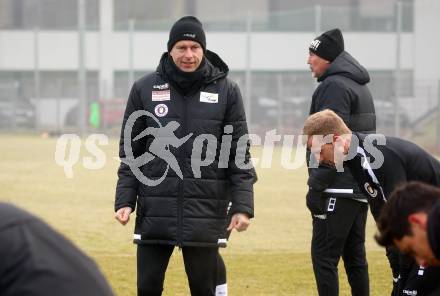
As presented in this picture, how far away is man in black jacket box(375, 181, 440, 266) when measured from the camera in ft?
10.1

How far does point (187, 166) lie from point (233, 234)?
19.6 feet

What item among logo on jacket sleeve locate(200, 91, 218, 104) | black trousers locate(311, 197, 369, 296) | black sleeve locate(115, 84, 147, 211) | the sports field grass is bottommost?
the sports field grass

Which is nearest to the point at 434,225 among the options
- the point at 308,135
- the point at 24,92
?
the point at 308,135

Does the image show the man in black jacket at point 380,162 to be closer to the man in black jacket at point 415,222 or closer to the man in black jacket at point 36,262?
the man in black jacket at point 415,222

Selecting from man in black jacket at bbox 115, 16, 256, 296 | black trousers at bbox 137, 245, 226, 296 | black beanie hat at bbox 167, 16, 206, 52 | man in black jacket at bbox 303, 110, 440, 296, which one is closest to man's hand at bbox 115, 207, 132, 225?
man in black jacket at bbox 115, 16, 256, 296

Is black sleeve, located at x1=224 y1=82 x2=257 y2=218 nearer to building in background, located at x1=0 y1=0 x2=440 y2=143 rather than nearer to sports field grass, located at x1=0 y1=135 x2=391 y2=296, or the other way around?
sports field grass, located at x1=0 y1=135 x2=391 y2=296

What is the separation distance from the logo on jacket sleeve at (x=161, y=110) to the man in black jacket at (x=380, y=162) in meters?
0.87

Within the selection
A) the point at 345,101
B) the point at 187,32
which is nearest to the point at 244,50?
the point at 345,101

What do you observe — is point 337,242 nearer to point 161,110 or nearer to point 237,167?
point 237,167

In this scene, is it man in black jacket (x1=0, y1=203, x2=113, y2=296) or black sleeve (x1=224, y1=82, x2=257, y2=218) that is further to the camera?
black sleeve (x1=224, y1=82, x2=257, y2=218)

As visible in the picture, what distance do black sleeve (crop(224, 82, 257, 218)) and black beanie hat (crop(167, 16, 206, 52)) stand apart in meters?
0.35

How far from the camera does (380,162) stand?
5039 millimetres

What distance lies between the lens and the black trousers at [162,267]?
19.2 feet

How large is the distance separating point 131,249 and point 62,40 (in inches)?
1205
